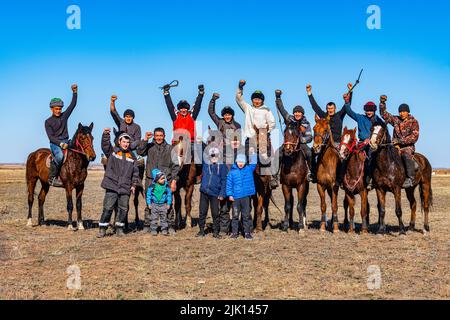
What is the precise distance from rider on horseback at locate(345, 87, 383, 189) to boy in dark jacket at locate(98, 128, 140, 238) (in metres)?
5.77

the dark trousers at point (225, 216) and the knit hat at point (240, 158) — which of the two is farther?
the dark trousers at point (225, 216)

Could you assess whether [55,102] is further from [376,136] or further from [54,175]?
[376,136]

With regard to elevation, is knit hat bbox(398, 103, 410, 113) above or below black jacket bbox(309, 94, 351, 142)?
above

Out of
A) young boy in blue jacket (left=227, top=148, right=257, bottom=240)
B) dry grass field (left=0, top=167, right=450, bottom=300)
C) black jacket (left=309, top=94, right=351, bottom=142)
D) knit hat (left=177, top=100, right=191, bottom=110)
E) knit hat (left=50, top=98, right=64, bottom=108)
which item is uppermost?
knit hat (left=50, top=98, right=64, bottom=108)

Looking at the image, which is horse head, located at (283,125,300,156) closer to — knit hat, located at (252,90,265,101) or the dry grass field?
knit hat, located at (252,90,265,101)

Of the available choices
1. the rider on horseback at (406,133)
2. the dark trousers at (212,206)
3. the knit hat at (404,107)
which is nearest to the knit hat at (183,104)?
the dark trousers at (212,206)

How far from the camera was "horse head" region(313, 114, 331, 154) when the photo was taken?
12.5 meters

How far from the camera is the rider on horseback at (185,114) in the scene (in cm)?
1352

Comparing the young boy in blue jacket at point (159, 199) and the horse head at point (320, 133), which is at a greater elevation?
the horse head at point (320, 133)

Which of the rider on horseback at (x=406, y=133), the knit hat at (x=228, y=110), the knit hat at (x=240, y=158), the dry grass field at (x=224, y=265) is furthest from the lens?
the rider on horseback at (x=406, y=133)

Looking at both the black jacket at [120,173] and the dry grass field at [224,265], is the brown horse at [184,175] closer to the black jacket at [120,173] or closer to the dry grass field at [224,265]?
the dry grass field at [224,265]

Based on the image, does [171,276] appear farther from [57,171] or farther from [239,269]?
[57,171]

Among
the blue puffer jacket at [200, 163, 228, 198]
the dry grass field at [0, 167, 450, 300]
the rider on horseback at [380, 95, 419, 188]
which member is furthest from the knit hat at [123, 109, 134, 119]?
the rider on horseback at [380, 95, 419, 188]

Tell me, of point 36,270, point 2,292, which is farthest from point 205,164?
point 2,292
